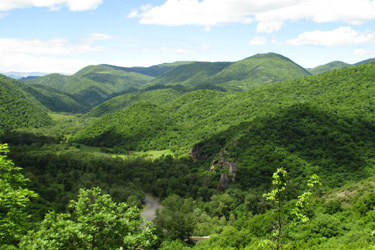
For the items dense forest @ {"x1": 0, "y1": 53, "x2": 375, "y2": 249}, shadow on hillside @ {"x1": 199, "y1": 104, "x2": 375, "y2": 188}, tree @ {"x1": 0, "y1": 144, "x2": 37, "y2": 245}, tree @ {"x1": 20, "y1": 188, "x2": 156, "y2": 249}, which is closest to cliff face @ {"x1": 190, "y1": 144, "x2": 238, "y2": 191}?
dense forest @ {"x1": 0, "y1": 53, "x2": 375, "y2": 249}

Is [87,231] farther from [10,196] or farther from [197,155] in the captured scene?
[197,155]

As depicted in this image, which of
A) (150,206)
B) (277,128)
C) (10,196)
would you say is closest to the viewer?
(10,196)

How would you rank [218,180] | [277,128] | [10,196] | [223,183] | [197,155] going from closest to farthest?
[10,196], [223,183], [218,180], [277,128], [197,155]

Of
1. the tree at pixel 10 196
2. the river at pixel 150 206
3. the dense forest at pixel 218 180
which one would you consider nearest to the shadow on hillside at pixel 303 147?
the dense forest at pixel 218 180

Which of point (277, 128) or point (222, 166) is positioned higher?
point (277, 128)

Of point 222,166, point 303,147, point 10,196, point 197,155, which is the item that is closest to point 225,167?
point 222,166

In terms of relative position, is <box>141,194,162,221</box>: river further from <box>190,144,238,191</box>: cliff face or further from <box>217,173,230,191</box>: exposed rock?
<box>190,144,238,191</box>: cliff face
